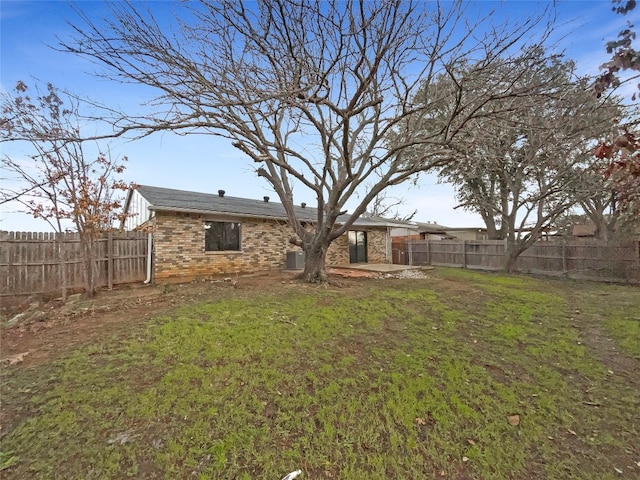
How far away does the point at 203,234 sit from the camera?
10.9 m

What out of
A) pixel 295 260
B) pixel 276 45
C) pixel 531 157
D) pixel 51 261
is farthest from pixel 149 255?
pixel 531 157

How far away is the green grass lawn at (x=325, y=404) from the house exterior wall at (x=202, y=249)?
17.3 feet

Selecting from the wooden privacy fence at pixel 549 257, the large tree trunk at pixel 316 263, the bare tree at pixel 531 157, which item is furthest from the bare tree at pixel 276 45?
the wooden privacy fence at pixel 549 257

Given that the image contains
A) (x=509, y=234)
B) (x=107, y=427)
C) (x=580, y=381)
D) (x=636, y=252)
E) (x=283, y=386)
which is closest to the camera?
(x=107, y=427)

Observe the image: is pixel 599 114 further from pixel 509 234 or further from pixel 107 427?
pixel 107 427

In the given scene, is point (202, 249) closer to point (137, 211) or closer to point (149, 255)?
point (149, 255)

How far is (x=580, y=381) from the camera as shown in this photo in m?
3.79

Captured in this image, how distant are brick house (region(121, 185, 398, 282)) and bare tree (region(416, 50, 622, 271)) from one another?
7517mm

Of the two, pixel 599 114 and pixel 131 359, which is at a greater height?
pixel 599 114

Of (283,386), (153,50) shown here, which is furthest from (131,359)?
(153,50)

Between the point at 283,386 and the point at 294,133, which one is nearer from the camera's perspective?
the point at 283,386

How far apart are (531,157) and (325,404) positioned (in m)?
10.9

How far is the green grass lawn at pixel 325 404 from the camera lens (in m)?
2.44

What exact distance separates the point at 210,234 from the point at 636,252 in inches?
595
